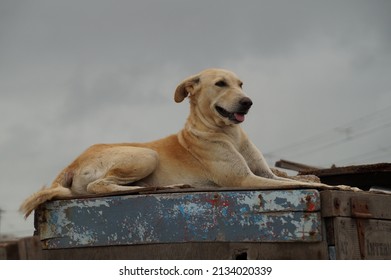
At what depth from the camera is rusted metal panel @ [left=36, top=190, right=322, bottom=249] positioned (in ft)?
16.1

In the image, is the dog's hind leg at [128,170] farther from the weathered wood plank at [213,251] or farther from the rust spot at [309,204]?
the rust spot at [309,204]

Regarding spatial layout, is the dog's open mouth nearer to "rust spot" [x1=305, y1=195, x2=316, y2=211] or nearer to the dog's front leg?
the dog's front leg

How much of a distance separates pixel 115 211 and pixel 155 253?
0.44m

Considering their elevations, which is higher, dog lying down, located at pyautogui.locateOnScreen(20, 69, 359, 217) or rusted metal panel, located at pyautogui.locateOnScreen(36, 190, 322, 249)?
dog lying down, located at pyautogui.locateOnScreen(20, 69, 359, 217)

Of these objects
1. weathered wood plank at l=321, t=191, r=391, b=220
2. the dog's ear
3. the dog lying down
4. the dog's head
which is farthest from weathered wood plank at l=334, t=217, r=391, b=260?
the dog's ear

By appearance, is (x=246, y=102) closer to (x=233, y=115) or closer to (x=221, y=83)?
(x=233, y=115)

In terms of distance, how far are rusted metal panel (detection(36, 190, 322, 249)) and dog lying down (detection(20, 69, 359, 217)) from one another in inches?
27.6

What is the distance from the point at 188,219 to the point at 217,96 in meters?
1.84

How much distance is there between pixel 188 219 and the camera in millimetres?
5062

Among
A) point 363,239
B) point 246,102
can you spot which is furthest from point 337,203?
point 246,102

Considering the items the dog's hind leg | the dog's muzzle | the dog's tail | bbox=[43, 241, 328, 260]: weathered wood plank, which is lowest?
bbox=[43, 241, 328, 260]: weathered wood plank

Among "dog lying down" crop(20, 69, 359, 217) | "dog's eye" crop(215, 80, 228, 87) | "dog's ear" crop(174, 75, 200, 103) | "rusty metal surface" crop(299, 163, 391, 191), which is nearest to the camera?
"dog lying down" crop(20, 69, 359, 217)

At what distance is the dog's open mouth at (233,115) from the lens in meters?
6.52

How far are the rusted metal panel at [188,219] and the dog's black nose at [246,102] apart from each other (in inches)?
60.9
